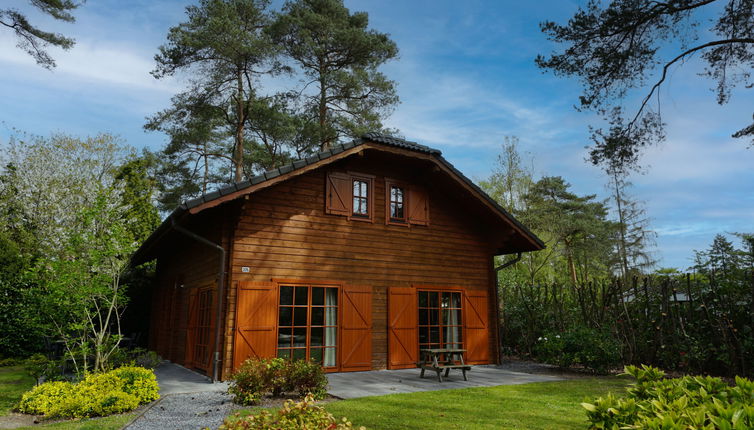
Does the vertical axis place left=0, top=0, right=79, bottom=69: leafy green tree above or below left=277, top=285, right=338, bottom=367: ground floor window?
above

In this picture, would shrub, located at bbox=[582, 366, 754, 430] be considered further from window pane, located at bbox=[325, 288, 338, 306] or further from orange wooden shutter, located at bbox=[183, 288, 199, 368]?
orange wooden shutter, located at bbox=[183, 288, 199, 368]

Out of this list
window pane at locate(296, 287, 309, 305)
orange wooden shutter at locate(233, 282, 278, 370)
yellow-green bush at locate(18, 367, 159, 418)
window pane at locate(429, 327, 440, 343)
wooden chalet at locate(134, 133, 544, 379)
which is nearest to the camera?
yellow-green bush at locate(18, 367, 159, 418)

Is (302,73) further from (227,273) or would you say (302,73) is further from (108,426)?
(108,426)

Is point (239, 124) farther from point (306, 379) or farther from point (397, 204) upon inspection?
point (306, 379)

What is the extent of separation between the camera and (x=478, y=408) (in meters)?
6.07

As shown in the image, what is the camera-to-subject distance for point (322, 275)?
939 centimetres

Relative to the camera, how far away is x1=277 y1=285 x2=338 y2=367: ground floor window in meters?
8.93

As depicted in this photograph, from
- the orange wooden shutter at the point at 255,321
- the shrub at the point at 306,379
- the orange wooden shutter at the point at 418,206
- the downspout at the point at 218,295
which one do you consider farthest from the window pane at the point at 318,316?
the orange wooden shutter at the point at 418,206

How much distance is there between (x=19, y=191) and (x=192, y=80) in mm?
8727

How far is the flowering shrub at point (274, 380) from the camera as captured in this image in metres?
6.26

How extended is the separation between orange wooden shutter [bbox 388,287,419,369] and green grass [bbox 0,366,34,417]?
20.4ft

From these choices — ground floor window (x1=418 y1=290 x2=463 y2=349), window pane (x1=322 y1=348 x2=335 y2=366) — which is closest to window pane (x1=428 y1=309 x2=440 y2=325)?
ground floor window (x1=418 y1=290 x2=463 y2=349)

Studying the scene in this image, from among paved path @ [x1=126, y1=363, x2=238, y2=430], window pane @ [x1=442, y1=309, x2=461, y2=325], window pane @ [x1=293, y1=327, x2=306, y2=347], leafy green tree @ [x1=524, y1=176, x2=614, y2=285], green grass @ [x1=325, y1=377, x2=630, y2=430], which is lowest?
paved path @ [x1=126, y1=363, x2=238, y2=430]

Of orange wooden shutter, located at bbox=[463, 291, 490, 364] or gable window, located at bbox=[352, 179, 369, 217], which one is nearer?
gable window, located at bbox=[352, 179, 369, 217]
